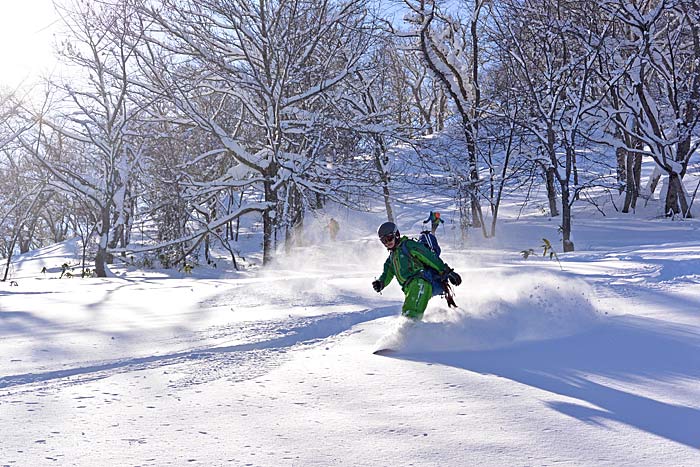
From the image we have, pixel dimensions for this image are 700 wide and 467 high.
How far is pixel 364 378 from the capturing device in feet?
15.6

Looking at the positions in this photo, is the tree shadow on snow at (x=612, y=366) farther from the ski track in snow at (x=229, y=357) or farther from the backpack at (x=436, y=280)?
the ski track in snow at (x=229, y=357)

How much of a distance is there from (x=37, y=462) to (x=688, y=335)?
5.14 m

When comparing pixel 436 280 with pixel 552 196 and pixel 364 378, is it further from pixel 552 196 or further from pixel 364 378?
pixel 552 196

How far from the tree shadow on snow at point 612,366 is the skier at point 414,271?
0.81 m

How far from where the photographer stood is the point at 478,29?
26.4 meters

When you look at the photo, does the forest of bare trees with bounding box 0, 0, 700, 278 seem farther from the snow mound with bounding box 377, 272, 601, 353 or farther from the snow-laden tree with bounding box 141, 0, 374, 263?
the snow mound with bounding box 377, 272, 601, 353

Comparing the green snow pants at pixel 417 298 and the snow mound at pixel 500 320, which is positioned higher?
the green snow pants at pixel 417 298

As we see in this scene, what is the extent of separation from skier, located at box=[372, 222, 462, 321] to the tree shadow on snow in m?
0.81

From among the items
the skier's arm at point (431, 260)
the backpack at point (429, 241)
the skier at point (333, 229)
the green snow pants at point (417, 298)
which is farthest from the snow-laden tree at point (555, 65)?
the green snow pants at point (417, 298)

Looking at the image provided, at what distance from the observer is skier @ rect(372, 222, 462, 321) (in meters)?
6.43

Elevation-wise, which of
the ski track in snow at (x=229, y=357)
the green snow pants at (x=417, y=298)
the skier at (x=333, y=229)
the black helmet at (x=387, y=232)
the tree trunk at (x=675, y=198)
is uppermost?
the tree trunk at (x=675, y=198)

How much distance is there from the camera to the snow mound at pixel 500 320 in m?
5.98

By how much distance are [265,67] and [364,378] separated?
14470 mm

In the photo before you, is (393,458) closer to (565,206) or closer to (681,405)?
(681,405)
